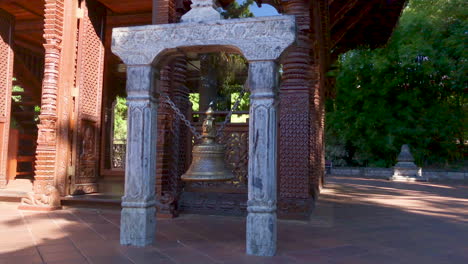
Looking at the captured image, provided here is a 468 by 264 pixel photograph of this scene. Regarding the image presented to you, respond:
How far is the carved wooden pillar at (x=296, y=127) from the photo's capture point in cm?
580

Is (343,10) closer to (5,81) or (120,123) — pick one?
(5,81)

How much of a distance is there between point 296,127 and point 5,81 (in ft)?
21.5

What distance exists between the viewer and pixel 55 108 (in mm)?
6586

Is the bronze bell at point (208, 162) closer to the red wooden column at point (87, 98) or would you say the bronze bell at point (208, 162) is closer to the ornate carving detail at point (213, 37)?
the ornate carving detail at point (213, 37)

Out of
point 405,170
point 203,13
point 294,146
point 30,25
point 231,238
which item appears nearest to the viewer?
point 203,13

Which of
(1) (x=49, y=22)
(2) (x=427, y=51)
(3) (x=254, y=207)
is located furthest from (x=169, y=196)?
(2) (x=427, y=51)

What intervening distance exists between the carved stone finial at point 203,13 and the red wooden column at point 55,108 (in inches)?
140

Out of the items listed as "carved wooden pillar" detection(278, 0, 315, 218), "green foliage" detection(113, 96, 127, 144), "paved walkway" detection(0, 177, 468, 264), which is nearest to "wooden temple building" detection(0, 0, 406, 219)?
"carved wooden pillar" detection(278, 0, 315, 218)

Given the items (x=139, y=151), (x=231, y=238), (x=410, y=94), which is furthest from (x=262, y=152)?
(x=410, y=94)

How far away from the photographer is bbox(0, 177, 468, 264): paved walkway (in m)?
3.63

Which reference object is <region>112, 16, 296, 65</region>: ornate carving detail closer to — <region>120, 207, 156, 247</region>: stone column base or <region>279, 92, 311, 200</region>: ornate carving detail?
<region>120, 207, 156, 247</region>: stone column base

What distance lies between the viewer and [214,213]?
621 centimetres

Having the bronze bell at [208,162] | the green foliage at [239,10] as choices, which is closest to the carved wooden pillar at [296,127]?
the bronze bell at [208,162]

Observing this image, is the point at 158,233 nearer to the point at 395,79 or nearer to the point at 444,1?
the point at 395,79
